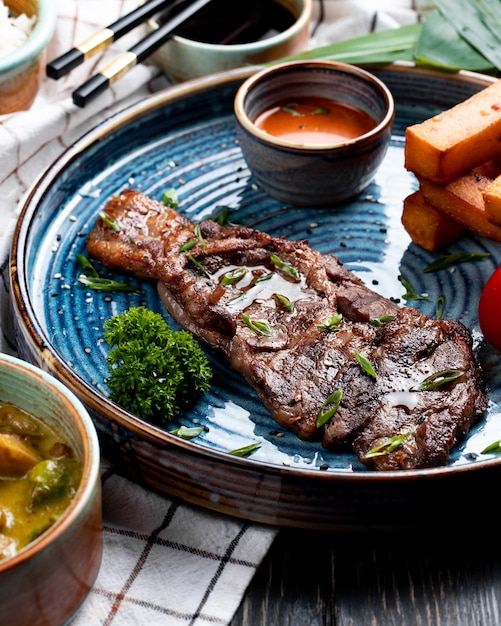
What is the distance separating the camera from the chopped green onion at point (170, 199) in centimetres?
509

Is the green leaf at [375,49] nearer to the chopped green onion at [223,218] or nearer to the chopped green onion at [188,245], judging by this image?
the chopped green onion at [223,218]

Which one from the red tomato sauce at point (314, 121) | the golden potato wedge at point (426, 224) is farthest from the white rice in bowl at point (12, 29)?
the golden potato wedge at point (426, 224)

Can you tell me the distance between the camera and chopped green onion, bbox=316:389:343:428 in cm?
371

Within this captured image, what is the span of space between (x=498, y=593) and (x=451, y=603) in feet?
0.66

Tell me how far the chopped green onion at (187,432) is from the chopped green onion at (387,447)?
2.51 ft

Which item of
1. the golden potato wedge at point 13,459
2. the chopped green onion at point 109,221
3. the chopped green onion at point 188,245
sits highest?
the golden potato wedge at point 13,459

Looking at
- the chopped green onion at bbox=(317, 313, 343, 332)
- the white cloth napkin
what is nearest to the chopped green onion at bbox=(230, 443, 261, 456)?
the white cloth napkin

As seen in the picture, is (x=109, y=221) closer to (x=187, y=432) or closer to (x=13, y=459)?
(x=187, y=432)

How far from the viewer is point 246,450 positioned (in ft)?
12.4

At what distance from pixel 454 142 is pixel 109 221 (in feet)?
6.13

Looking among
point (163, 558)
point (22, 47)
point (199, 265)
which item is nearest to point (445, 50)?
point (199, 265)

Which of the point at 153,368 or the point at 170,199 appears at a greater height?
the point at 153,368

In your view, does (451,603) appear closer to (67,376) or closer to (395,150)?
(67,376)

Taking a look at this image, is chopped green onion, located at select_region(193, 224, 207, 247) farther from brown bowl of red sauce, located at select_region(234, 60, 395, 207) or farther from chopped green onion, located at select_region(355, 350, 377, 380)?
chopped green onion, located at select_region(355, 350, 377, 380)
